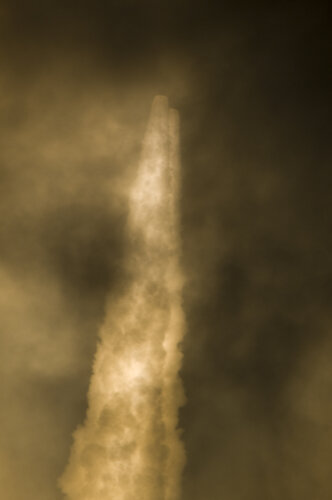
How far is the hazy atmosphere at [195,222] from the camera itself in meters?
3.49

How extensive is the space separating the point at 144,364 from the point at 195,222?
123cm

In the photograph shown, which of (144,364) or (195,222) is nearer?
(144,364)

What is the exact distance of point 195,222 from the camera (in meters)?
3.79

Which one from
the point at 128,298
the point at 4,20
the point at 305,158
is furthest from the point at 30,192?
the point at 305,158

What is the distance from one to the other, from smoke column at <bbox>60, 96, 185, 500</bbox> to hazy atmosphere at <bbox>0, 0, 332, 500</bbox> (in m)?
0.09

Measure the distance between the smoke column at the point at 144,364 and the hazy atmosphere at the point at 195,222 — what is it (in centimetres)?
9

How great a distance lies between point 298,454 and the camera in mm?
3441

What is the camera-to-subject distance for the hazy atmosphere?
349 centimetres

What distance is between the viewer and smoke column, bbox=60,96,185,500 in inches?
134

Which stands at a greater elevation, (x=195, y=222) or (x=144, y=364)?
(x=195, y=222)

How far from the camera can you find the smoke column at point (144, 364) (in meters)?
3.41

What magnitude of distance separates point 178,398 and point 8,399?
1.34 meters

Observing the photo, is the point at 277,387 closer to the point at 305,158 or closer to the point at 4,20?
the point at 305,158

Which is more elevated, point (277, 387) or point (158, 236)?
point (158, 236)
